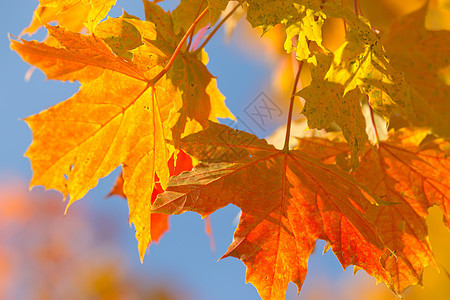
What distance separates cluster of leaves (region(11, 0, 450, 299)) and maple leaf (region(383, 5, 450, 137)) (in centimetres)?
22

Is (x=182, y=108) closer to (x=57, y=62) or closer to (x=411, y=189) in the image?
(x=57, y=62)

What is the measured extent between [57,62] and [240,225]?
1.43 ft

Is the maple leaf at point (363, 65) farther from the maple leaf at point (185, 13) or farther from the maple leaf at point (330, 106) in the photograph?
the maple leaf at point (185, 13)

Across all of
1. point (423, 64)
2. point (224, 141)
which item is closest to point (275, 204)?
point (224, 141)

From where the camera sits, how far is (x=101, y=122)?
2.87 feet

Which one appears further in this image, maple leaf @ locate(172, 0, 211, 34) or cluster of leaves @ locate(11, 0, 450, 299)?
maple leaf @ locate(172, 0, 211, 34)

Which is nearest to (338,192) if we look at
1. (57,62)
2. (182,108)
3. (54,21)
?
(182,108)

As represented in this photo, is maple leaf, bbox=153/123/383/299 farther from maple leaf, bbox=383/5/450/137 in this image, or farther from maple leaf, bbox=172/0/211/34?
maple leaf, bbox=383/5/450/137

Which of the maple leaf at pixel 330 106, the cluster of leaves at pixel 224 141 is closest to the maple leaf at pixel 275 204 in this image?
the cluster of leaves at pixel 224 141

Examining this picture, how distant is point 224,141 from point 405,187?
1.46 ft

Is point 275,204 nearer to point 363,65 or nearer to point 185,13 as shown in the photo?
point 363,65

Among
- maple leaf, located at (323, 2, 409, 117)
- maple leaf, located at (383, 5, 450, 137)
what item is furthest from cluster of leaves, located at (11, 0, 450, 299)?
maple leaf, located at (383, 5, 450, 137)

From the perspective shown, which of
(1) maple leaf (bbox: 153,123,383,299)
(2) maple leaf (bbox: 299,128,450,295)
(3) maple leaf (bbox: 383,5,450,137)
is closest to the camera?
(1) maple leaf (bbox: 153,123,383,299)

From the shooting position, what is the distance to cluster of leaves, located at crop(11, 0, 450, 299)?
75cm
